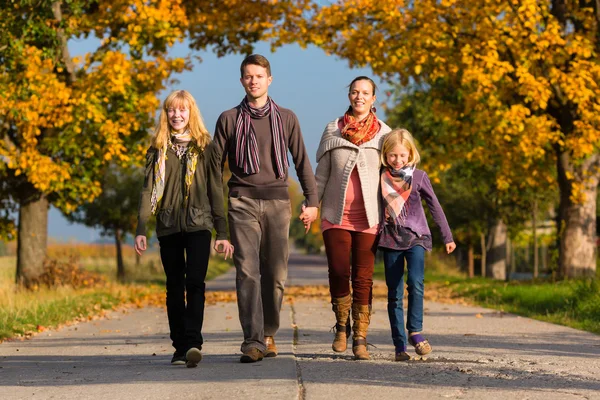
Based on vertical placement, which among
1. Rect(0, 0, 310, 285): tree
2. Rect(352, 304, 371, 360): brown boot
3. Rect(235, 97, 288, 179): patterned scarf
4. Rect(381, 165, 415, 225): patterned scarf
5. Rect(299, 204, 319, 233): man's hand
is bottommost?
Rect(352, 304, 371, 360): brown boot

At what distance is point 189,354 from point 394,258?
176 cm

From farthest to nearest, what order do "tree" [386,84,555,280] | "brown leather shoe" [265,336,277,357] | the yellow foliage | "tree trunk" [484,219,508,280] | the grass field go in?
1. "tree trunk" [484,219,508,280]
2. "tree" [386,84,555,280]
3. the yellow foliage
4. the grass field
5. "brown leather shoe" [265,336,277,357]

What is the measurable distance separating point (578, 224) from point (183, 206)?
44.7ft

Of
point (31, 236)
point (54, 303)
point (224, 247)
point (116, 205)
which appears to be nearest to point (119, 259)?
point (116, 205)

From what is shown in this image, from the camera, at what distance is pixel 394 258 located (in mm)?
7816

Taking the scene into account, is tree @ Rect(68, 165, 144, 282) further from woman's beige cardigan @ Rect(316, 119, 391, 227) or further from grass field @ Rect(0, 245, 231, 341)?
woman's beige cardigan @ Rect(316, 119, 391, 227)

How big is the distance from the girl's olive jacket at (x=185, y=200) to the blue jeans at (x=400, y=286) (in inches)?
53.1

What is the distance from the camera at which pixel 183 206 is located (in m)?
7.36

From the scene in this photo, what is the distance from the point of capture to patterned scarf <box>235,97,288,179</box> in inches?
297

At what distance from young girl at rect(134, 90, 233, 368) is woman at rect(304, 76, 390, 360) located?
88cm

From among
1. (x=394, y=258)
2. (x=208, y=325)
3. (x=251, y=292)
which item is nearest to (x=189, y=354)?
(x=251, y=292)

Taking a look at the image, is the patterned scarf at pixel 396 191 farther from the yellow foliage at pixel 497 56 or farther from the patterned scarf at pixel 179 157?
the yellow foliage at pixel 497 56

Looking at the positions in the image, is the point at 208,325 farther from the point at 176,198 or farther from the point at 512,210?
the point at 512,210

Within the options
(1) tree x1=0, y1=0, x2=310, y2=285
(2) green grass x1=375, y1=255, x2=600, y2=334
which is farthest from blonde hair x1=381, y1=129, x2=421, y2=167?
(1) tree x1=0, y1=0, x2=310, y2=285
